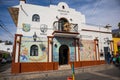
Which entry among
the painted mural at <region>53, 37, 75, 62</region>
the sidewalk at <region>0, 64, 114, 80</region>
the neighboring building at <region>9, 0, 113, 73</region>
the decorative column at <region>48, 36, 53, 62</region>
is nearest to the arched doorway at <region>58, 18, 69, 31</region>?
the neighboring building at <region>9, 0, 113, 73</region>

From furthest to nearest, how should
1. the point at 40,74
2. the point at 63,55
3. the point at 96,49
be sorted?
the point at 96,49 < the point at 63,55 < the point at 40,74

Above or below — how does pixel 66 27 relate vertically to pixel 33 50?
above

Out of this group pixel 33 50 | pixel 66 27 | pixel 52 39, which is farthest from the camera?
pixel 66 27

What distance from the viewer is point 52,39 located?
14578mm

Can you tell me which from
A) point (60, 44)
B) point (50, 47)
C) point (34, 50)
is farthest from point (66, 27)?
point (34, 50)

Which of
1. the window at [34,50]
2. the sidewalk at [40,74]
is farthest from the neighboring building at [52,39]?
the sidewalk at [40,74]

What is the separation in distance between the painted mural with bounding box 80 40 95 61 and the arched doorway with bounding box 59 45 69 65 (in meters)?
1.96

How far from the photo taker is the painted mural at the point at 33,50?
1323cm

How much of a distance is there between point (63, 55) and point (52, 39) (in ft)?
8.98

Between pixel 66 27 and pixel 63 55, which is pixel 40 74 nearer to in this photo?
pixel 63 55

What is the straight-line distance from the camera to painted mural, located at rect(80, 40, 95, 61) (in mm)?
15915

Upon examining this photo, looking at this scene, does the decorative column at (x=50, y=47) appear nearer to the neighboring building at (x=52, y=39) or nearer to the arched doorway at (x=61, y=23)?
the neighboring building at (x=52, y=39)

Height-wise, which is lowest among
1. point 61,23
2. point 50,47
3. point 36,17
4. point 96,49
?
point 96,49

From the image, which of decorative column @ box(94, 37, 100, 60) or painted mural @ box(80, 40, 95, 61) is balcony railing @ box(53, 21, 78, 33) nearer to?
painted mural @ box(80, 40, 95, 61)
